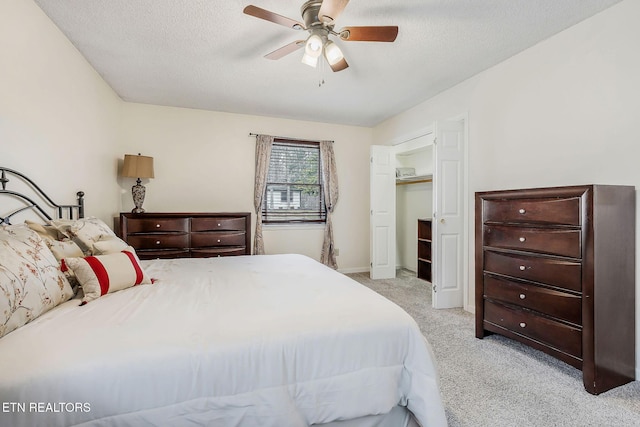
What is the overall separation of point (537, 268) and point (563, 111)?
4.33 feet

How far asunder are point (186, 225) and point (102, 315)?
252cm

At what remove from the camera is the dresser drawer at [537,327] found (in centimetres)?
193

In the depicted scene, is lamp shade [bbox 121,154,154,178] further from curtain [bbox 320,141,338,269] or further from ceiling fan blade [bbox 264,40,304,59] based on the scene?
curtain [bbox 320,141,338,269]

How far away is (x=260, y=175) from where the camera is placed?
450 centimetres

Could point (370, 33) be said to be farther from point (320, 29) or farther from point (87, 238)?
point (87, 238)

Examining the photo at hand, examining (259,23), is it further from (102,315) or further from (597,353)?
(597,353)

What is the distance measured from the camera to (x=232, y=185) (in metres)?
4.46

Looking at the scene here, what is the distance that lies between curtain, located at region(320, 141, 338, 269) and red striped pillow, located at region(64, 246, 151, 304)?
10.8ft

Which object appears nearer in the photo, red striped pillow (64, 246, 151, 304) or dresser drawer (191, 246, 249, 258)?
red striped pillow (64, 246, 151, 304)

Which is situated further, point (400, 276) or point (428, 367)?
point (400, 276)

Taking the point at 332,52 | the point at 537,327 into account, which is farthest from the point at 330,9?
the point at 537,327

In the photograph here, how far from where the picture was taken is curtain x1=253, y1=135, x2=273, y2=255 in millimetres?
4490

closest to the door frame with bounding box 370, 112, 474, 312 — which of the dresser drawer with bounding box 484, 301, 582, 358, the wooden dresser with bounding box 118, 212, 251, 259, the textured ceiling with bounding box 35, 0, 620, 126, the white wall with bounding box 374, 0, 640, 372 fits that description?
the white wall with bounding box 374, 0, 640, 372

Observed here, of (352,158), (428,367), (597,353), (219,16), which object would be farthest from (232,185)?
(597,353)
